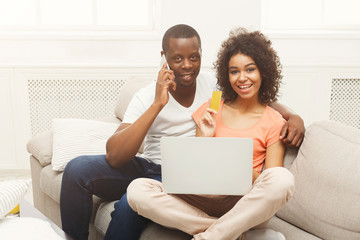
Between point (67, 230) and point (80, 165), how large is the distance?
0.28 meters

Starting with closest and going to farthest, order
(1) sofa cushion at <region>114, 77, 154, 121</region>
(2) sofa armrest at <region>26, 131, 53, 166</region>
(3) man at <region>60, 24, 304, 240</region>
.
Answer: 1. (3) man at <region>60, 24, 304, 240</region>
2. (2) sofa armrest at <region>26, 131, 53, 166</region>
3. (1) sofa cushion at <region>114, 77, 154, 121</region>

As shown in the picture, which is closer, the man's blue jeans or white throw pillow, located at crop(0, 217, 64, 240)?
white throw pillow, located at crop(0, 217, 64, 240)

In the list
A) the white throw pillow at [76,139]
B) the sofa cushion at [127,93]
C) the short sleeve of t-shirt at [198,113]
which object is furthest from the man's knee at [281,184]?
the sofa cushion at [127,93]

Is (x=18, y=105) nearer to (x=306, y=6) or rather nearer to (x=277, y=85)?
(x=277, y=85)

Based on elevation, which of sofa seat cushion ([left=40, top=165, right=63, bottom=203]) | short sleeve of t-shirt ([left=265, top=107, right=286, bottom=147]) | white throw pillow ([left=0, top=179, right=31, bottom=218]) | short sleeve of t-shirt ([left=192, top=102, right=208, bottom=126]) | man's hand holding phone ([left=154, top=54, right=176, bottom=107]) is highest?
man's hand holding phone ([left=154, top=54, right=176, bottom=107])

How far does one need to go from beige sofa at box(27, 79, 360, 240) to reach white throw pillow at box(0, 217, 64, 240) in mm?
411

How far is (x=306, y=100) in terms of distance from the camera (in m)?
3.02

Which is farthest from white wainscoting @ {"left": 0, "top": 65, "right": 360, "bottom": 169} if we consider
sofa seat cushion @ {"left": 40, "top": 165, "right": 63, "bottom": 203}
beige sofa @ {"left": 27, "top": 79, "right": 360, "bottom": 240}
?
beige sofa @ {"left": 27, "top": 79, "right": 360, "bottom": 240}

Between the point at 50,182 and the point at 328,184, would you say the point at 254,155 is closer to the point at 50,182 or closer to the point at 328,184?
the point at 328,184

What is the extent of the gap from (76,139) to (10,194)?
2.83ft

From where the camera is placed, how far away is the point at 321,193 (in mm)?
1242

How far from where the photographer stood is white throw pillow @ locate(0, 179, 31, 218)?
1.01 metres

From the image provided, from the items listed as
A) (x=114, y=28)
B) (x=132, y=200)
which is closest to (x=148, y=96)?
(x=132, y=200)

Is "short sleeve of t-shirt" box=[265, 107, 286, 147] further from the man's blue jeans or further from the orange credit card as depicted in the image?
the man's blue jeans
